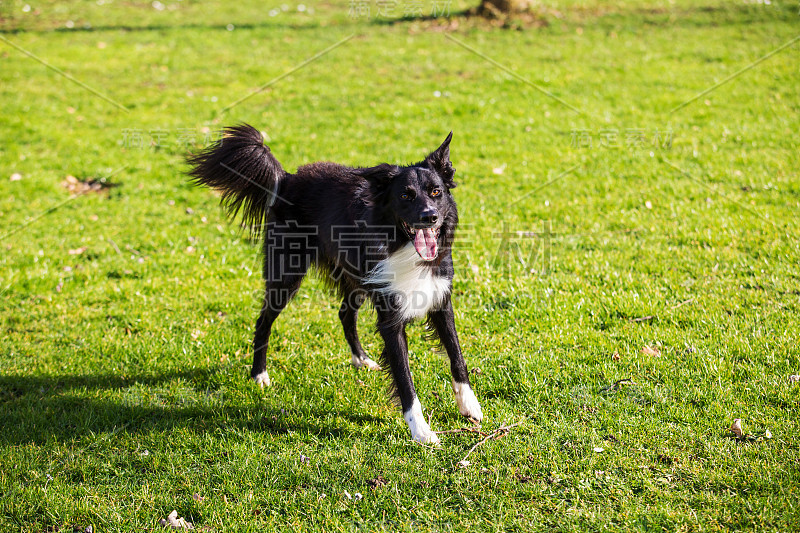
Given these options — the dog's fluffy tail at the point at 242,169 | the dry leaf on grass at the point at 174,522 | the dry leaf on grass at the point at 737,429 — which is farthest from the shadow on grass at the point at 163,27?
the dry leaf on grass at the point at 737,429

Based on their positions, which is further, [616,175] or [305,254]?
[616,175]

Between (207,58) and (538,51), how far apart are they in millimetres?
7601

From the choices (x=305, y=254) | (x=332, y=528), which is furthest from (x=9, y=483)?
(x=305, y=254)

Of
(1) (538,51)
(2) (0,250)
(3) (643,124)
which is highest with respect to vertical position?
(1) (538,51)

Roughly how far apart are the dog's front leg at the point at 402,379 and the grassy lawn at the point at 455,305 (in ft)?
0.49

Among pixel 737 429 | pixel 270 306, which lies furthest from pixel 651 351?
pixel 270 306

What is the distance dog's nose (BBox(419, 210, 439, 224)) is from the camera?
3775 mm

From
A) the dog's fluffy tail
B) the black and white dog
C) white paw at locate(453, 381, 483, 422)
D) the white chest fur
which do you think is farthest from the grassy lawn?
the dog's fluffy tail

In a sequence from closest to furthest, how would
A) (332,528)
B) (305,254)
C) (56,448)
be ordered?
(332,528) → (56,448) → (305,254)

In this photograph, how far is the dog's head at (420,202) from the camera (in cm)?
388

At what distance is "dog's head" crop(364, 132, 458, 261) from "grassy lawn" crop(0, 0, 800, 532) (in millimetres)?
1074

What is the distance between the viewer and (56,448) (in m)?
4.29

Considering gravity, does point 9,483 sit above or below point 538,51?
below

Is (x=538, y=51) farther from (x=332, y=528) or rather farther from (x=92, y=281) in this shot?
(x=332, y=528)
